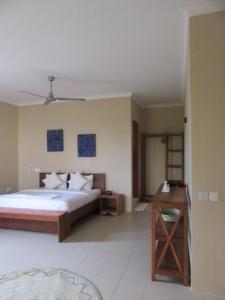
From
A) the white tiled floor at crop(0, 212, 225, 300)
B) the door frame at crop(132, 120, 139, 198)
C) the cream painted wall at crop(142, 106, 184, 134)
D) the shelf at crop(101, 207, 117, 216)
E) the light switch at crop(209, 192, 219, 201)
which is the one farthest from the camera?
the cream painted wall at crop(142, 106, 184, 134)

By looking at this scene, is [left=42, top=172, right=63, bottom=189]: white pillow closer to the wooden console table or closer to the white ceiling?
the white ceiling

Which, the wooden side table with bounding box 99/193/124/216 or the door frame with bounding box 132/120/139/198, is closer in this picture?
the wooden side table with bounding box 99/193/124/216

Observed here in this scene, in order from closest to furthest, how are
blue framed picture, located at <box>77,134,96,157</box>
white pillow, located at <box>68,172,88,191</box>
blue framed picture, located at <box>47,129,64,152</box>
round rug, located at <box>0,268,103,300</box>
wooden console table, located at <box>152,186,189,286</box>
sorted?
Result: round rug, located at <box>0,268,103,300</box>
wooden console table, located at <box>152,186,189,286</box>
white pillow, located at <box>68,172,88,191</box>
blue framed picture, located at <box>77,134,96,157</box>
blue framed picture, located at <box>47,129,64,152</box>

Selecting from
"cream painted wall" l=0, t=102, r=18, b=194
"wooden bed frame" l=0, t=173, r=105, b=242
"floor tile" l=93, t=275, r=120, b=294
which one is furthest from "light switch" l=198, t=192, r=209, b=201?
"cream painted wall" l=0, t=102, r=18, b=194

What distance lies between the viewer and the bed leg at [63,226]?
392cm

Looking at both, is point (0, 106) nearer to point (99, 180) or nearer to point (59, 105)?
point (59, 105)

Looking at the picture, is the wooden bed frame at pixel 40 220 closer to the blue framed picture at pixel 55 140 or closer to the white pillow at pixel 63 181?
the white pillow at pixel 63 181

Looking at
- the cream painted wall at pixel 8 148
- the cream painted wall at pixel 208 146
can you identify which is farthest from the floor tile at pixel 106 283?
the cream painted wall at pixel 8 148

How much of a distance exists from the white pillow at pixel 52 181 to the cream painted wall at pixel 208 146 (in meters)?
4.14

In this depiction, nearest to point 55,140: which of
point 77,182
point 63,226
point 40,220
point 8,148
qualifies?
point 8,148

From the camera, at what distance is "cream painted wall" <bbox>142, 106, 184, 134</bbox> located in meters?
6.95

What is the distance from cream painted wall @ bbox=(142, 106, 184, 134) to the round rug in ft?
19.2

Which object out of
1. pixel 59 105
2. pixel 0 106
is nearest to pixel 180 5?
pixel 59 105

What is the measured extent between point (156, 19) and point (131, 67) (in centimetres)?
142
